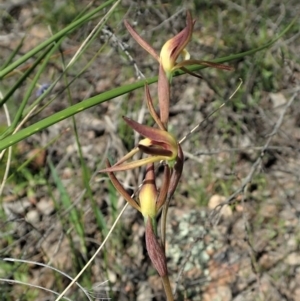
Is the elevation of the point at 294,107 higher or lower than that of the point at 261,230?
higher

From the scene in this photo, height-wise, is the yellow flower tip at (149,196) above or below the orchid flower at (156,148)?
below

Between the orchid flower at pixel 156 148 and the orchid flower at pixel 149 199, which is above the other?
the orchid flower at pixel 156 148

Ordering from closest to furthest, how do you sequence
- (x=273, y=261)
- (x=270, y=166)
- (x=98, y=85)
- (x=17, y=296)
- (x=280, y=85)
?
(x=17, y=296)
(x=273, y=261)
(x=270, y=166)
(x=280, y=85)
(x=98, y=85)

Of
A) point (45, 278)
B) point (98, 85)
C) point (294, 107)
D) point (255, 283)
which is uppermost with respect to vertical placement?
point (98, 85)

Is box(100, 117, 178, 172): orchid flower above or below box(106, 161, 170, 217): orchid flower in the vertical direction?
above

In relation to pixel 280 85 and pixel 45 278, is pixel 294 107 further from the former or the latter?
pixel 45 278

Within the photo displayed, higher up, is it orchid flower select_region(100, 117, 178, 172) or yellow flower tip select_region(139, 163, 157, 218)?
orchid flower select_region(100, 117, 178, 172)

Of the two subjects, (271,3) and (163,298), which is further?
(271,3)

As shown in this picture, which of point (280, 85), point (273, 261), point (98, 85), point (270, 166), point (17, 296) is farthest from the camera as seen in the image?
point (98, 85)

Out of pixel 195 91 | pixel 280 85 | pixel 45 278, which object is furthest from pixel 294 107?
pixel 45 278
